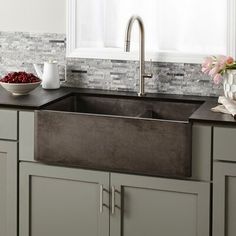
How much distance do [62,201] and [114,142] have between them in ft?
1.42

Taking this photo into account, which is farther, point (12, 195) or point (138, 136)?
point (12, 195)

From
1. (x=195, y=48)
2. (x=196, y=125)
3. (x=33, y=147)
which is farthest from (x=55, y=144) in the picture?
(x=195, y=48)

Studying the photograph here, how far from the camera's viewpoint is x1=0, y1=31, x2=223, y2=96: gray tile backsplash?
3654 millimetres

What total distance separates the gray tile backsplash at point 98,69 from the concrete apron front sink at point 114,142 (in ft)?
1.54

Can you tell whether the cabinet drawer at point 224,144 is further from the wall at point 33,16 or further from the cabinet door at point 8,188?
the wall at point 33,16

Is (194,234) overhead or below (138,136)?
below

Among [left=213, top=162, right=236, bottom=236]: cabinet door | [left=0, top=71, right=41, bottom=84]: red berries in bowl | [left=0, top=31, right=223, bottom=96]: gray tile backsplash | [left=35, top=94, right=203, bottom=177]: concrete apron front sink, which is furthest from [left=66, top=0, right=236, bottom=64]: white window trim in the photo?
[left=213, top=162, right=236, bottom=236]: cabinet door

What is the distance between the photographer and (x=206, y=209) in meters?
3.09

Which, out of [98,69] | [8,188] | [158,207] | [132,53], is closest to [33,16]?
[98,69]

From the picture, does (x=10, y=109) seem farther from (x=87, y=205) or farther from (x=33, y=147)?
(x=87, y=205)

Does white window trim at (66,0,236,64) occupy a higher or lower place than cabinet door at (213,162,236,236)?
higher

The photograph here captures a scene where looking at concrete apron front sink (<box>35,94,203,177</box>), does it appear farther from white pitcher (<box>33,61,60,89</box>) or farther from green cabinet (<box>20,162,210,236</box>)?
white pitcher (<box>33,61,60,89</box>)

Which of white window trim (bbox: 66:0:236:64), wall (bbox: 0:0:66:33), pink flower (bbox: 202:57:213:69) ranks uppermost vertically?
wall (bbox: 0:0:66:33)

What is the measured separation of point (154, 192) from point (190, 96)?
2.27 ft
